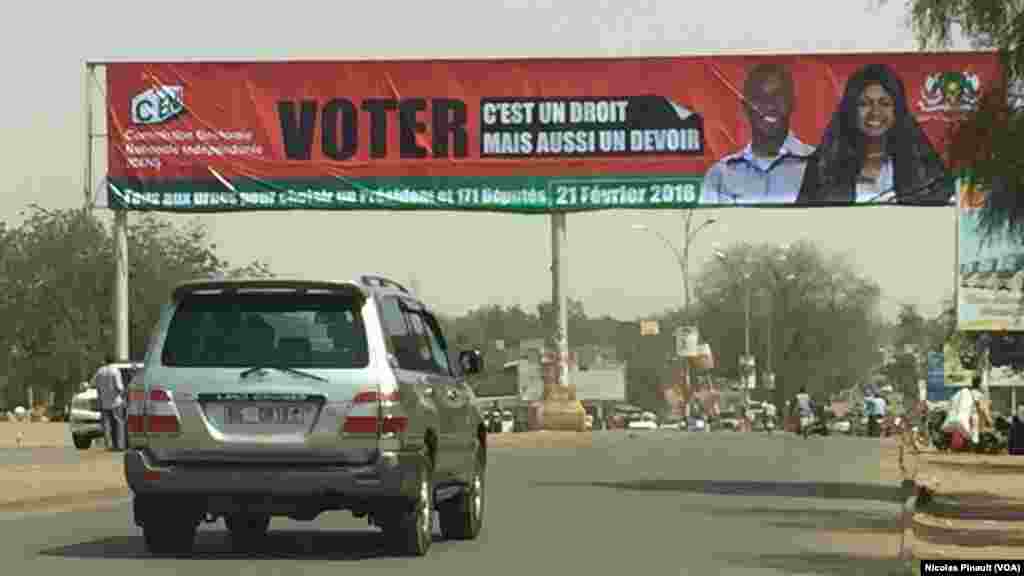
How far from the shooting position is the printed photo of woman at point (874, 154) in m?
49.2

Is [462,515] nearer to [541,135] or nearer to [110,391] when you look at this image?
[110,391]

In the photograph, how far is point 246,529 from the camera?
749 inches

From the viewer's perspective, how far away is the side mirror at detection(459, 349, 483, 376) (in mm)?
19547

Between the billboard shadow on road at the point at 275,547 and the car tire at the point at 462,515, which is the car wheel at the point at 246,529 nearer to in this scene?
the billboard shadow on road at the point at 275,547

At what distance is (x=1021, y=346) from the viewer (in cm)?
4581

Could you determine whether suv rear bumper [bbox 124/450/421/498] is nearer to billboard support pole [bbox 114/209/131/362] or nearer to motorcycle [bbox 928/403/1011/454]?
motorcycle [bbox 928/403/1011/454]

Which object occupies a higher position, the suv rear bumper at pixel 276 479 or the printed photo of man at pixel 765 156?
the printed photo of man at pixel 765 156

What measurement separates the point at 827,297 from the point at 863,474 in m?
102

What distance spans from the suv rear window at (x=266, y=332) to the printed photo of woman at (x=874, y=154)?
111 feet

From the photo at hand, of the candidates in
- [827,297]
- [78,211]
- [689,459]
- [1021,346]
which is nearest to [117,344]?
[689,459]

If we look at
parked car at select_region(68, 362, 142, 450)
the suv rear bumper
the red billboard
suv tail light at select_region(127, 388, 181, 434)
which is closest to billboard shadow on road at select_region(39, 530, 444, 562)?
the suv rear bumper

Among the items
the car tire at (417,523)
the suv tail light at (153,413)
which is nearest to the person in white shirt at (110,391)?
the car tire at (417,523)

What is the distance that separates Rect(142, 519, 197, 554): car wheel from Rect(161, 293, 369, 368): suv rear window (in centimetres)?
129

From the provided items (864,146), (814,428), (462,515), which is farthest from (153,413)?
(814,428)
